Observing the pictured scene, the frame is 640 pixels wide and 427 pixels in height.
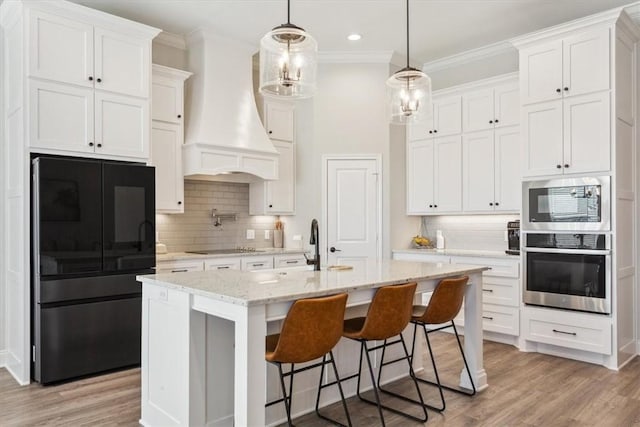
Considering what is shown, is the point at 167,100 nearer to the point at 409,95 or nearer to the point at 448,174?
the point at 409,95

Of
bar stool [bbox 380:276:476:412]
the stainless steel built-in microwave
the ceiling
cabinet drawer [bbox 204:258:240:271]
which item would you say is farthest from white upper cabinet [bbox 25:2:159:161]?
the stainless steel built-in microwave

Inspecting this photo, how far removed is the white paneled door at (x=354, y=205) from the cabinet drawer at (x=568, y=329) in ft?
6.16

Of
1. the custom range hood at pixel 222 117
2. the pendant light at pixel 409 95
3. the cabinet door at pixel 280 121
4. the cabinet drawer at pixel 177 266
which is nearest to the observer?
the pendant light at pixel 409 95

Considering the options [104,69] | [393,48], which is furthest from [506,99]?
[104,69]

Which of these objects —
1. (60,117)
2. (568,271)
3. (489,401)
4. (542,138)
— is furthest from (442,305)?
(60,117)

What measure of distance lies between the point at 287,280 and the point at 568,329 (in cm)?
293

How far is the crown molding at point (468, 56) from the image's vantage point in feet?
17.9

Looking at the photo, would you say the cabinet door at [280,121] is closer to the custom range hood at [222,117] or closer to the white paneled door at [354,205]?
the custom range hood at [222,117]

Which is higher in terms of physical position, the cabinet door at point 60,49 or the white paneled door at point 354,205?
the cabinet door at point 60,49

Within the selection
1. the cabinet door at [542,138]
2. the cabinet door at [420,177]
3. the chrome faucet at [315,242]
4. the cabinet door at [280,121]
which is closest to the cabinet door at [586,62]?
the cabinet door at [542,138]

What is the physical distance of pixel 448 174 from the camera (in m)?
5.68

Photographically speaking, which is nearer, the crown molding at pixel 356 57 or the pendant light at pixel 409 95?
the pendant light at pixel 409 95

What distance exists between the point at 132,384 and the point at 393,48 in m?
4.46

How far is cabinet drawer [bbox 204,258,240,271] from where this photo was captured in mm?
4801
